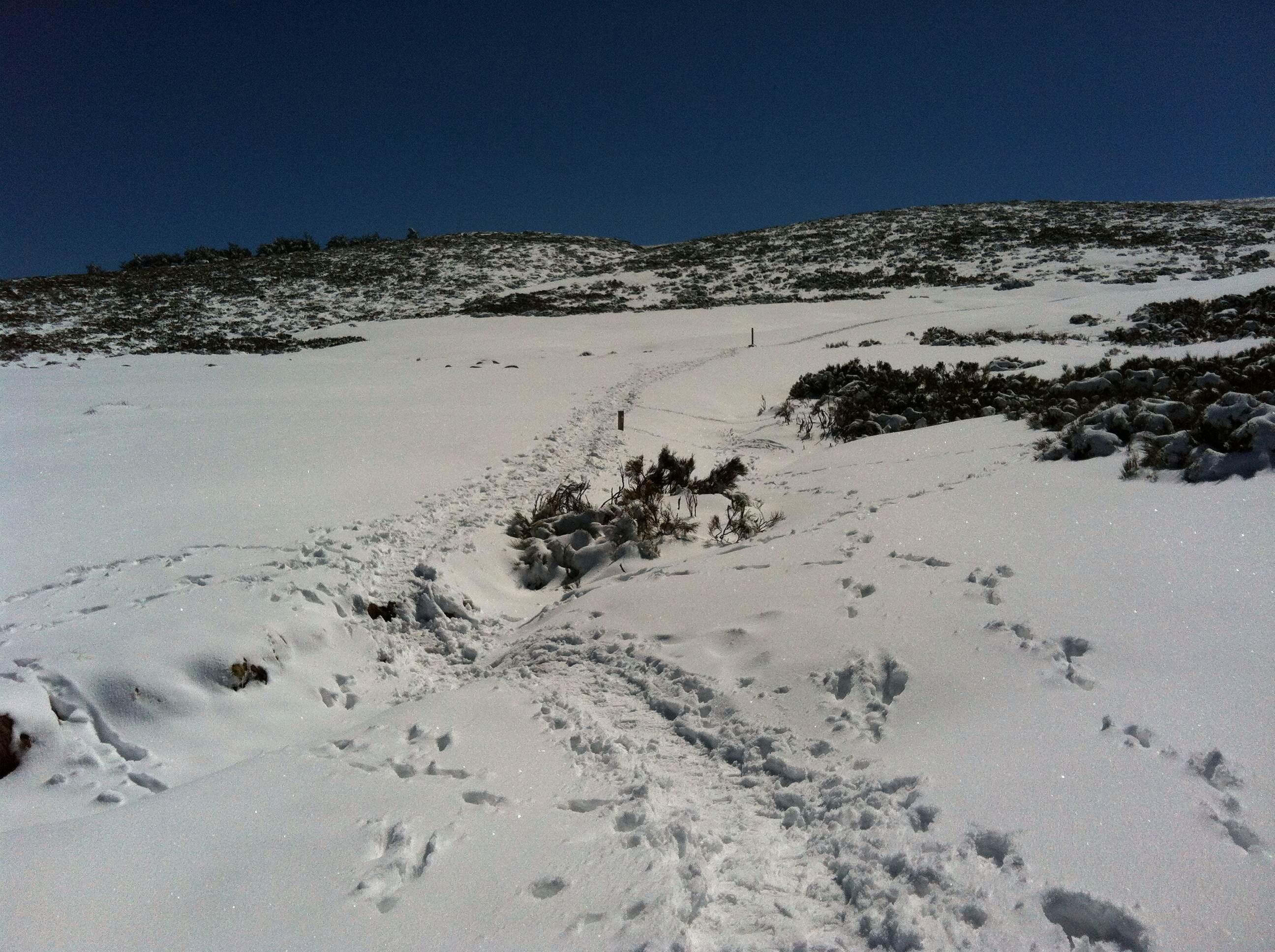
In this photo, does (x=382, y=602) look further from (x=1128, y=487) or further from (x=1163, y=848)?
(x=1128, y=487)

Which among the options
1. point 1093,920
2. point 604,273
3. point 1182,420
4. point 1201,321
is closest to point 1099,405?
point 1182,420

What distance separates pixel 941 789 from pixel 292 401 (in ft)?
44.8

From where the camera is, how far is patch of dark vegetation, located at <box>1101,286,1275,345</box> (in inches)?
593

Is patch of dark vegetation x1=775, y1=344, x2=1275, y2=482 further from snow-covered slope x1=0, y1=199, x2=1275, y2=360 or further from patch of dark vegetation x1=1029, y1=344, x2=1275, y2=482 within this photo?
snow-covered slope x1=0, y1=199, x2=1275, y2=360

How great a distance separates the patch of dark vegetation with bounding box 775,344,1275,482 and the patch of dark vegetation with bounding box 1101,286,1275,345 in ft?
16.9

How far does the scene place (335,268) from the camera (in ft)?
149

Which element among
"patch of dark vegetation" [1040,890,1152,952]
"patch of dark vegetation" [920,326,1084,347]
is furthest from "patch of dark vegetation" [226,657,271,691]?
"patch of dark vegetation" [920,326,1084,347]

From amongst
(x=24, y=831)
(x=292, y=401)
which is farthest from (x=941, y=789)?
(x=292, y=401)

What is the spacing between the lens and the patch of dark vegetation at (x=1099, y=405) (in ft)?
17.3

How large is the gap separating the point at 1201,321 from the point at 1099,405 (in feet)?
46.6

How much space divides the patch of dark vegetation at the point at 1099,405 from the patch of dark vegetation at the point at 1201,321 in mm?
5149

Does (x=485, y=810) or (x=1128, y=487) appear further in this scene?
(x=1128, y=487)

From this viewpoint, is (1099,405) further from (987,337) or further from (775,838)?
(987,337)

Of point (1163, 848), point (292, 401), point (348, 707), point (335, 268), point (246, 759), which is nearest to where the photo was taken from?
point (1163, 848)
